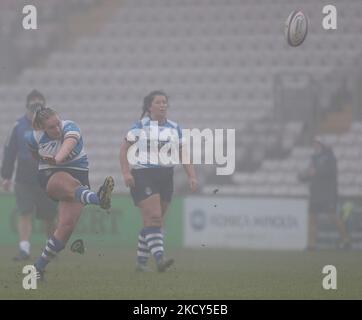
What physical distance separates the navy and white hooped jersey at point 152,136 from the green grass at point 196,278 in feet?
3.81

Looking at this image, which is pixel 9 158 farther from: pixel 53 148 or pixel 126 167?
pixel 53 148

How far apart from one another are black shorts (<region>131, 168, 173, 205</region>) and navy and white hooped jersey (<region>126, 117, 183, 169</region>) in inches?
2.5

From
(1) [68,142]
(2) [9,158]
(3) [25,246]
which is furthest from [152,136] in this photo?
(2) [9,158]

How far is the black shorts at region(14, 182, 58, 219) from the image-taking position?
46.9 feet

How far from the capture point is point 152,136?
12523mm

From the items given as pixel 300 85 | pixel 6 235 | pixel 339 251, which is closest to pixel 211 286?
pixel 339 251

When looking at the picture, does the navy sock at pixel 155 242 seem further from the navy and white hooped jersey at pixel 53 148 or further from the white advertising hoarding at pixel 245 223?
the white advertising hoarding at pixel 245 223

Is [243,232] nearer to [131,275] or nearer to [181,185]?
[181,185]

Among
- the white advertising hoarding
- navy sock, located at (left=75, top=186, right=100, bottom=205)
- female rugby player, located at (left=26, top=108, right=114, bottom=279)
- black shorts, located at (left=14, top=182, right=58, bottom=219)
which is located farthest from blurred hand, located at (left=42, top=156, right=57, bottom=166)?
the white advertising hoarding

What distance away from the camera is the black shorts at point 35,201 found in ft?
46.9

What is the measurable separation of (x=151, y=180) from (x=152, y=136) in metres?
0.47
